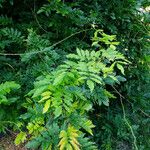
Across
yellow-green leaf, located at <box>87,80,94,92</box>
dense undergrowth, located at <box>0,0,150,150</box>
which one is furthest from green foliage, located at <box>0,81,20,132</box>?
yellow-green leaf, located at <box>87,80,94,92</box>

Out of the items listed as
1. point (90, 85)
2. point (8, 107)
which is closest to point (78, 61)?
point (90, 85)

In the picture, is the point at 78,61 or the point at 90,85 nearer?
the point at 90,85

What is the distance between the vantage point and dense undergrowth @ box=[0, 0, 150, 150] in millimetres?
2188

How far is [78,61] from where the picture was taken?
86.2 inches

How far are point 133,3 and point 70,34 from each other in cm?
66

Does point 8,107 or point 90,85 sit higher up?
point 90,85

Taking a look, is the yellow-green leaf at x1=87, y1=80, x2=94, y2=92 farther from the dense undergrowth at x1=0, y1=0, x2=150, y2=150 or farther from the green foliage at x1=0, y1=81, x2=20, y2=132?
the green foliage at x1=0, y1=81, x2=20, y2=132

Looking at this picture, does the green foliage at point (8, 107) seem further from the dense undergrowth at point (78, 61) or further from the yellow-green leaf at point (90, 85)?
the yellow-green leaf at point (90, 85)

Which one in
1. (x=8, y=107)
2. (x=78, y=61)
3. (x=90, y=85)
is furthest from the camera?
(x=8, y=107)

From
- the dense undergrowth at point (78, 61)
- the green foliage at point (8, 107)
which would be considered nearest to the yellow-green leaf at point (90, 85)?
the dense undergrowth at point (78, 61)

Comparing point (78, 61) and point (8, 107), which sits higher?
point (78, 61)

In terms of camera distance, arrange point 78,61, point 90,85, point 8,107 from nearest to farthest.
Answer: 1. point 90,85
2. point 78,61
3. point 8,107

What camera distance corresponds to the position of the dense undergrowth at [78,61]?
219 centimetres

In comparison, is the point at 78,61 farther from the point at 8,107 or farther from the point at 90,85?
the point at 8,107
